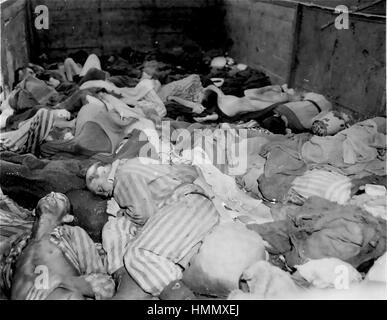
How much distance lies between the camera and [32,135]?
10.3ft

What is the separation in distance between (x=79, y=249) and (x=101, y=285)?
300mm

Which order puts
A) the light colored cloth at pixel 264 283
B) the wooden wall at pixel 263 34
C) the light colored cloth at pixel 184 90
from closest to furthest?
the light colored cloth at pixel 264 283, the light colored cloth at pixel 184 90, the wooden wall at pixel 263 34

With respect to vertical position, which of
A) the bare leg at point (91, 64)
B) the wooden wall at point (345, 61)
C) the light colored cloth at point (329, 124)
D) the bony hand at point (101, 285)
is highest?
the wooden wall at point (345, 61)

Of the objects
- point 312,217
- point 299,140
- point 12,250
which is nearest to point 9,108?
point 12,250

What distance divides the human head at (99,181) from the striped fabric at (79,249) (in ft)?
1.03

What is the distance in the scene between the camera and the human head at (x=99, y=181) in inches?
94.3

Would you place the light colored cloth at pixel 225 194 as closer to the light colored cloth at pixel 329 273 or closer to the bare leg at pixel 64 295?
the light colored cloth at pixel 329 273

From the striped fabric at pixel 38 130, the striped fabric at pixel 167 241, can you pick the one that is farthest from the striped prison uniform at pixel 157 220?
the striped fabric at pixel 38 130

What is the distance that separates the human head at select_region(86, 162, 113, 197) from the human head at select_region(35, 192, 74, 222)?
0.19 meters

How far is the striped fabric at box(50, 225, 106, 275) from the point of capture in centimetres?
198

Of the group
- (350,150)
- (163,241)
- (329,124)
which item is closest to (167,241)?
(163,241)

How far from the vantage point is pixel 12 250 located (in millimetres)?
1971

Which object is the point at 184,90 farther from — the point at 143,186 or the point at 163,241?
the point at 163,241

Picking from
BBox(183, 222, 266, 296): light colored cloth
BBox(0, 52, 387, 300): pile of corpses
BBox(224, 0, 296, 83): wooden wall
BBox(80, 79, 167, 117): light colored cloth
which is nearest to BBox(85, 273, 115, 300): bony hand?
BBox(0, 52, 387, 300): pile of corpses
